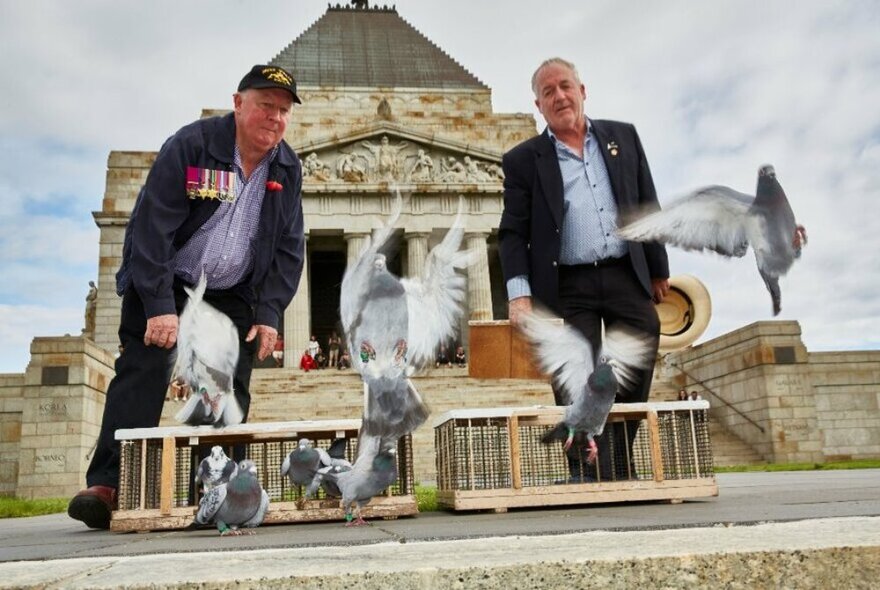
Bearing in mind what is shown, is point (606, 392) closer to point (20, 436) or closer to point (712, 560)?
point (712, 560)

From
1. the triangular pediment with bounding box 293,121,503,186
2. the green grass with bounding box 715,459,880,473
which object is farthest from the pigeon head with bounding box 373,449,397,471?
the triangular pediment with bounding box 293,121,503,186

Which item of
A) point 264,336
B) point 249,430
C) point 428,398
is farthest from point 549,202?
point 428,398

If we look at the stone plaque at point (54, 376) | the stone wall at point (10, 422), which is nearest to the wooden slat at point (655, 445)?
the stone plaque at point (54, 376)

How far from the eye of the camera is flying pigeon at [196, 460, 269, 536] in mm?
3494

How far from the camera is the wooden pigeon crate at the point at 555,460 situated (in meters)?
4.90

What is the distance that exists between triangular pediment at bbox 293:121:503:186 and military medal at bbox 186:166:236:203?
2944cm

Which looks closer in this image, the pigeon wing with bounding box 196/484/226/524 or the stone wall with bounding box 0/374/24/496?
the pigeon wing with bounding box 196/484/226/524

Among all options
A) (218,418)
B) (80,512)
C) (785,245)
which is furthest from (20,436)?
(785,245)

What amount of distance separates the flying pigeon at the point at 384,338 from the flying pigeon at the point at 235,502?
618 mm

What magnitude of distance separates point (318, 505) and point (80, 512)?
4.81 ft

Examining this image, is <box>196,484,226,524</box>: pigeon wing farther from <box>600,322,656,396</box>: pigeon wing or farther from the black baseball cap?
<box>600,322,656,396</box>: pigeon wing

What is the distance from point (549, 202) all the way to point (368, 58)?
45381 mm

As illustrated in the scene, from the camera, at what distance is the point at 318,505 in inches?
183

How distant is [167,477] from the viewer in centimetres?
470
